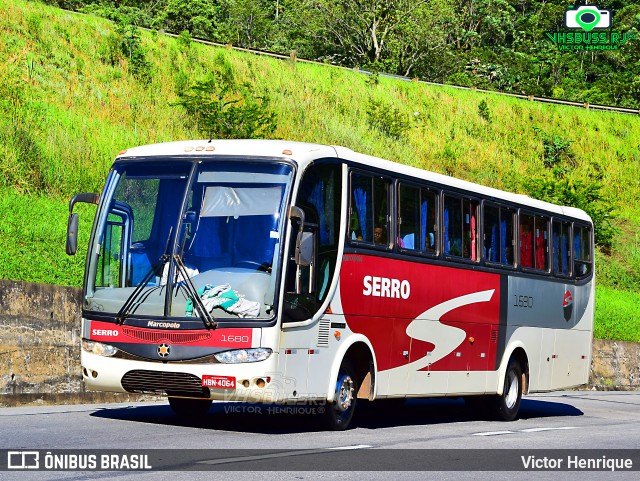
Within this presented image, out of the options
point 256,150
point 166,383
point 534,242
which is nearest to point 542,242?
point 534,242

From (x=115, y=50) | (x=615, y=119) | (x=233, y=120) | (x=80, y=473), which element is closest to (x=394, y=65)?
(x=615, y=119)

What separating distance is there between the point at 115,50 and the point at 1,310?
28.7 metres

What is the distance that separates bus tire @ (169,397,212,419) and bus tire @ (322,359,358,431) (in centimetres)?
215

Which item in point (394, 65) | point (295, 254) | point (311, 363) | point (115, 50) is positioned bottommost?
point (311, 363)

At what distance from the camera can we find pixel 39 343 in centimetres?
1691

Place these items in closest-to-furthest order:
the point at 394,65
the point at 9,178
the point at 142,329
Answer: the point at 142,329, the point at 9,178, the point at 394,65

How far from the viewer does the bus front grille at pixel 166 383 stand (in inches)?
491

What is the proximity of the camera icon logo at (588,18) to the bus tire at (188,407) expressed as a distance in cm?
7742

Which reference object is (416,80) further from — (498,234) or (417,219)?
(417,219)

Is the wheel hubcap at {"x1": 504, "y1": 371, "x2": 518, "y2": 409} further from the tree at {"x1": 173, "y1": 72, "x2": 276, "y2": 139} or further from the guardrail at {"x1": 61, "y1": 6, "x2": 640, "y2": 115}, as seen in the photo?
the guardrail at {"x1": 61, "y1": 6, "x2": 640, "y2": 115}

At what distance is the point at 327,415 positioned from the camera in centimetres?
1362

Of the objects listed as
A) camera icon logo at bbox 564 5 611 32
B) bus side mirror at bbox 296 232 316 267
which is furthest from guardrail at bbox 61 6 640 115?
bus side mirror at bbox 296 232 316 267

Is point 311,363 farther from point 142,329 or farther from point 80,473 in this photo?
point 80,473

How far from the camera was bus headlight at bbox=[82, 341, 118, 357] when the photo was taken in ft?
42.5
